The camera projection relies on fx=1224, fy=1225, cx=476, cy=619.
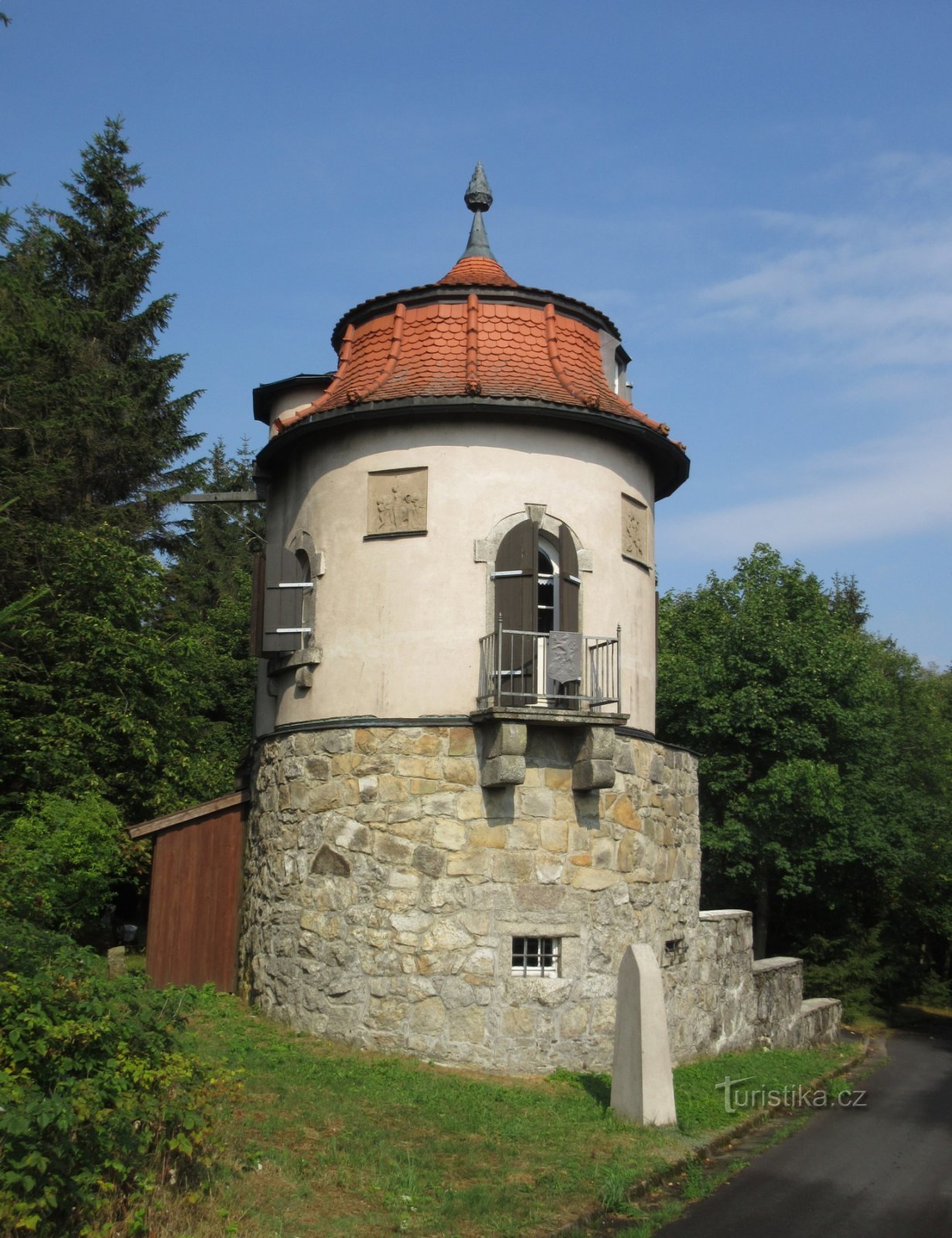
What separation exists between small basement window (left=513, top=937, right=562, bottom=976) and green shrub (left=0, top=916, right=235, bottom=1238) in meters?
5.67

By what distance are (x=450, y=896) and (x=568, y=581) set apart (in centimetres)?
391

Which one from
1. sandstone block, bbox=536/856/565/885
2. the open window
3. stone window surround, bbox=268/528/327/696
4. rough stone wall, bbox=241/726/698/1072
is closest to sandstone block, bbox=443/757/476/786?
rough stone wall, bbox=241/726/698/1072

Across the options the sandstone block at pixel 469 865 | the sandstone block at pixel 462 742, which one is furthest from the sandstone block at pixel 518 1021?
the sandstone block at pixel 462 742

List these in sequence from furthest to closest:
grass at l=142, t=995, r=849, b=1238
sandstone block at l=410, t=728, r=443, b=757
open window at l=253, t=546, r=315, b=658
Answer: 1. open window at l=253, t=546, r=315, b=658
2. sandstone block at l=410, t=728, r=443, b=757
3. grass at l=142, t=995, r=849, b=1238

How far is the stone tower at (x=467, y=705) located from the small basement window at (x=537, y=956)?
0.02 metres

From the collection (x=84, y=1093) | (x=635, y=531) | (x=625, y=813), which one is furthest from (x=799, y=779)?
(x=84, y=1093)

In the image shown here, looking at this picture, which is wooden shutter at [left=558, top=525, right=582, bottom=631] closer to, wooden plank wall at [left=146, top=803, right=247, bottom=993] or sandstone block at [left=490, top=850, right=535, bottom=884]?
sandstone block at [left=490, top=850, right=535, bottom=884]

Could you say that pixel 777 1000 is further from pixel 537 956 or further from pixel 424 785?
pixel 424 785

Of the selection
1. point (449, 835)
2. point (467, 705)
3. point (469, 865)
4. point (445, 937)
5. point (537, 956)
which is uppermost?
point (467, 705)

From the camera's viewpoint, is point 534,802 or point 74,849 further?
point 74,849

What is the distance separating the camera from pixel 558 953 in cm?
1346

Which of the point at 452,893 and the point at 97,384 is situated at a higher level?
the point at 97,384

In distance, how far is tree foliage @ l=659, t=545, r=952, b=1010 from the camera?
96.0ft

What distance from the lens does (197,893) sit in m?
16.1
